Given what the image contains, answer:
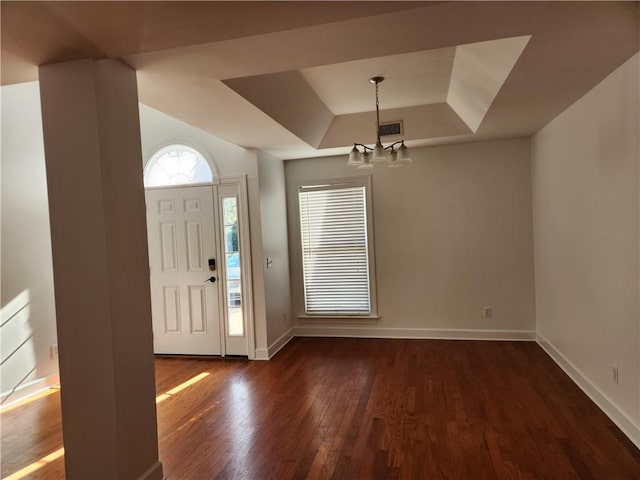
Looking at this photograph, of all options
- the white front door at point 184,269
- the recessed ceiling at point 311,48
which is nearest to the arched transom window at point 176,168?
the white front door at point 184,269

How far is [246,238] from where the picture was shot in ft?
14.6

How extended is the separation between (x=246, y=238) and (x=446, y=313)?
2.59 meters

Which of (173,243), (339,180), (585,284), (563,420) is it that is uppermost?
(339,180)

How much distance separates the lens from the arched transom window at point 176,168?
456 cm

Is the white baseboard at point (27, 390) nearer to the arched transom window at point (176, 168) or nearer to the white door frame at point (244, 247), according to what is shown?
the white door frame at point (244, 247)

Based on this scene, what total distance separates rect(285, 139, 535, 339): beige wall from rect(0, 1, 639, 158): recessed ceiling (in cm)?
117

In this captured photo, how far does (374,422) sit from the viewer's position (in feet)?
9.56

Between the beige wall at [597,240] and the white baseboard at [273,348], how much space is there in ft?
9.74

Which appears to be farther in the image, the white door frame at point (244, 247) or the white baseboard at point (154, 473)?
the white door frame at point (244, 247)

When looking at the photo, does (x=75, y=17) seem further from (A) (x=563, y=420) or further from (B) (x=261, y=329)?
(A) (x=563, y=420)

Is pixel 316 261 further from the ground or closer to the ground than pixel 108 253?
closer to the ground

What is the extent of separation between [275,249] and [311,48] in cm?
300

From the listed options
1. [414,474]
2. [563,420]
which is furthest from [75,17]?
[563,420]

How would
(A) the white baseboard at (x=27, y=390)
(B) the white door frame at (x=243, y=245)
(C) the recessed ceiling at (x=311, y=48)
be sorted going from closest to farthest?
(C) the recessed ceiling at (x=311, y=48), (A) the white baseboard at (x=27, y=390), (B) the white door frame at (x=243, y=245)
